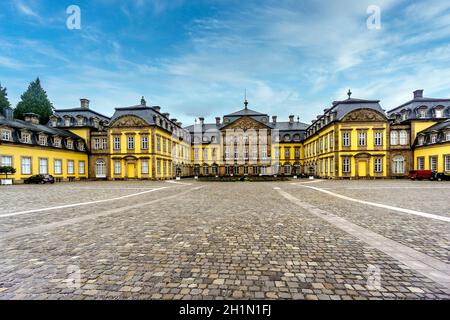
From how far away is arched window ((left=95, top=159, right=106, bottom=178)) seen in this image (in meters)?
40.6

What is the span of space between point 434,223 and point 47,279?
32.4ft

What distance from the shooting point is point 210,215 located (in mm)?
8117

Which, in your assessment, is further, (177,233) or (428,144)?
(428,144)

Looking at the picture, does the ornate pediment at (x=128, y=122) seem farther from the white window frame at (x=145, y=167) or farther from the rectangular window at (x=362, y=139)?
the rectangular window at (x=362, y=139)

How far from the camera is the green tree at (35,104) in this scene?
52.6m

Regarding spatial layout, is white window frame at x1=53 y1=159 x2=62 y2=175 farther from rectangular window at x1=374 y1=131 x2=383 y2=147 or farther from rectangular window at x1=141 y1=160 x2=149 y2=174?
rectangular window at x1=374 y1=131 x2=383 y2=147

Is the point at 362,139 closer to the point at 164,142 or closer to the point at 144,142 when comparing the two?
the point at 164,142

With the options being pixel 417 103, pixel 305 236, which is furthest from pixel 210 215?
pixel 417 103

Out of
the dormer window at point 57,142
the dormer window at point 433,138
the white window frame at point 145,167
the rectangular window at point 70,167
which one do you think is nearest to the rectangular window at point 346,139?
the dormer window at point 433,138

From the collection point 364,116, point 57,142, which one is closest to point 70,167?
point 57,142

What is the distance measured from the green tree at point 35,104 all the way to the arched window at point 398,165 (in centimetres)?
7564

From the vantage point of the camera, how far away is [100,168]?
40.9 meters
